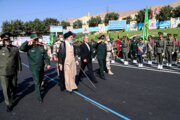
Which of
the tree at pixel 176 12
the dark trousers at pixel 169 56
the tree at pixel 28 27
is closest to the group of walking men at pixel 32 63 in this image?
the dark trousers at pixel 169 56

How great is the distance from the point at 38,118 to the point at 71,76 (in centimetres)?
209

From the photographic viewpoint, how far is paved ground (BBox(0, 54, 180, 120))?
388 centimetres

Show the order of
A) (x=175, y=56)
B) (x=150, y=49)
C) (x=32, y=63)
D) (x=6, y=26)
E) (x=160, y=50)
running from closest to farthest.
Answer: (x=32, y=63) → (x=160, y=50) → (x=175, y=56) → (x=150, y=49) → (x=6, y=26)

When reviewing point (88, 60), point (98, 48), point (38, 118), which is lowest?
point (38, 118)

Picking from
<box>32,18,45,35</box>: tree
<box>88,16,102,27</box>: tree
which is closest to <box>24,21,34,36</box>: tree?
<box>32,18,45,35</box>: tree

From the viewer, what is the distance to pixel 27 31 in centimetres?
6781

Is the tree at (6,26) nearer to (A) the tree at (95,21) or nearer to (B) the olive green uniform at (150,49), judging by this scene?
(A) the tree at (95,21)

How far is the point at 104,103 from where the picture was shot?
4609 mm

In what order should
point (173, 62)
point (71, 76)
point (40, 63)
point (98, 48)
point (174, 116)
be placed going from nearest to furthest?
point (174, 116) → point (40, 63) → point (71, 76) → point (98, 48) → point (173, 62)

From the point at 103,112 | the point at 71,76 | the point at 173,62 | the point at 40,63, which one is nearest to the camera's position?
the point at 103,112

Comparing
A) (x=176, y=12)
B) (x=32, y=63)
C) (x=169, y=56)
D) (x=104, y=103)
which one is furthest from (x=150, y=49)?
(x=176, y=12)

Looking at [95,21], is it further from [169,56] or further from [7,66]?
[7,66]

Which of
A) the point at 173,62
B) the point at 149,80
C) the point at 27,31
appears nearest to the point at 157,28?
the point at 173,62

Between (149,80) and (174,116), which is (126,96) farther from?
(149,80)
